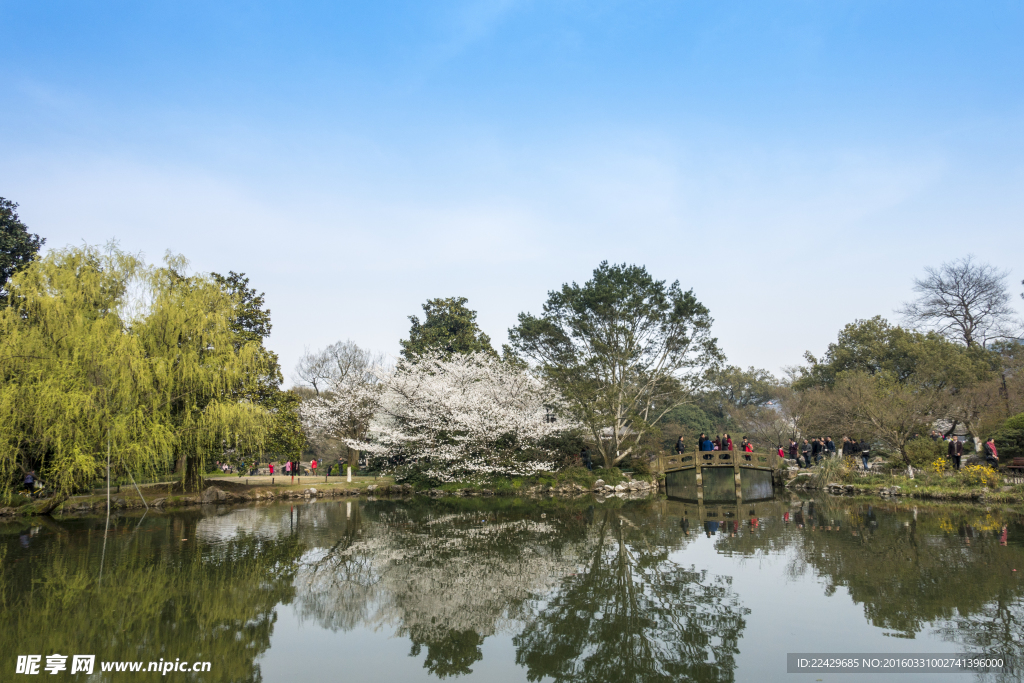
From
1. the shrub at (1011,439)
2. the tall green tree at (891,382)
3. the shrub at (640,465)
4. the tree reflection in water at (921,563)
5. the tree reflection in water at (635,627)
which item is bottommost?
the tree reflection in water at (635,627)

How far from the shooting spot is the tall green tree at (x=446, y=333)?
102 feet

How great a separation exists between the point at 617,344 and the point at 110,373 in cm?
1743

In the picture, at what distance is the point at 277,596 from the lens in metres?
8.32

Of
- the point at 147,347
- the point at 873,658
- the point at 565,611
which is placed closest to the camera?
the point at 873,658

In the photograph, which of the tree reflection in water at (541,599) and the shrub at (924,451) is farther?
the shrub at (924,451)

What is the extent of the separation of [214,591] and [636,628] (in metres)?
5.80

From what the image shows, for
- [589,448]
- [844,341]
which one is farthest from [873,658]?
[844,341]

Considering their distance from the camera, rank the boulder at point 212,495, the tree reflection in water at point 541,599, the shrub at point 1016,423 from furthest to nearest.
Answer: the boulder at point 212,495 → the shrub at point 1016,423 → the tree reflection in water at point 541,599

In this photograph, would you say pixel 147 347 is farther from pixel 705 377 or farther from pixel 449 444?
pixel 705 377

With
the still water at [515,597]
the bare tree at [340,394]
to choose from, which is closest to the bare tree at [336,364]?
the bare tree at [340,394]

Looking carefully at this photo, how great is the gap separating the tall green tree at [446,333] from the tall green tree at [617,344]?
574 centimetres

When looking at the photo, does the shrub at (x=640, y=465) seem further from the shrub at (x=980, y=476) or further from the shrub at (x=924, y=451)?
the shrub at (x=980, y=476)

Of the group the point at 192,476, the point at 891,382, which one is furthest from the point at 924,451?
the point at 192,476

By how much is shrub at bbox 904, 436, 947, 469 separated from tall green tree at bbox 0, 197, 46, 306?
31125mm
